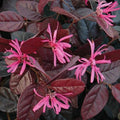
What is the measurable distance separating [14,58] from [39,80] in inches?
4.3

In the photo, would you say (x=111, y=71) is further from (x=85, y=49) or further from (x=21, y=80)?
(x=21, y=80)

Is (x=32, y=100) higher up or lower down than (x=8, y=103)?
higher up

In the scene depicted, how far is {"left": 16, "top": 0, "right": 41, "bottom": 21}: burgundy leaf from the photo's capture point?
22.6 inches

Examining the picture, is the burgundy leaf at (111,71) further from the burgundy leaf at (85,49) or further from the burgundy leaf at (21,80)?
the burgundy leaf at (21,80)

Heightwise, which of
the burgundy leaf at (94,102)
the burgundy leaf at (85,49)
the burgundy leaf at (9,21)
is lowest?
the burgundy leaf at (94,102)

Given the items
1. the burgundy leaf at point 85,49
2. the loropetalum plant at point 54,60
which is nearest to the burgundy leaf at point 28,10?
the loropetalum plant at point 54,60

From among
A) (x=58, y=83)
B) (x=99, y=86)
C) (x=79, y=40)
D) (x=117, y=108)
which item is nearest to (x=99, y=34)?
(x=79, y=40)

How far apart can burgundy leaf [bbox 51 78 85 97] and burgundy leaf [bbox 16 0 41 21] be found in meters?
0.25

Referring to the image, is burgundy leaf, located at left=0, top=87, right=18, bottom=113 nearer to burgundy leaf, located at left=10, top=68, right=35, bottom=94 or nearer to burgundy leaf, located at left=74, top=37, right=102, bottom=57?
burgundy leaf, located at left=10, top=68, right=35, bottom=94

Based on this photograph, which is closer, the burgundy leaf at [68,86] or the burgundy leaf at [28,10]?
the burgundy leaf at [68,86]

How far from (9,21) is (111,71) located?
0.36 m

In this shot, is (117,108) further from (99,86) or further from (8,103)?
(8,103)

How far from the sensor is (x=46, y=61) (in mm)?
506

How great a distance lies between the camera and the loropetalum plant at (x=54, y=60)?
0.44 m
